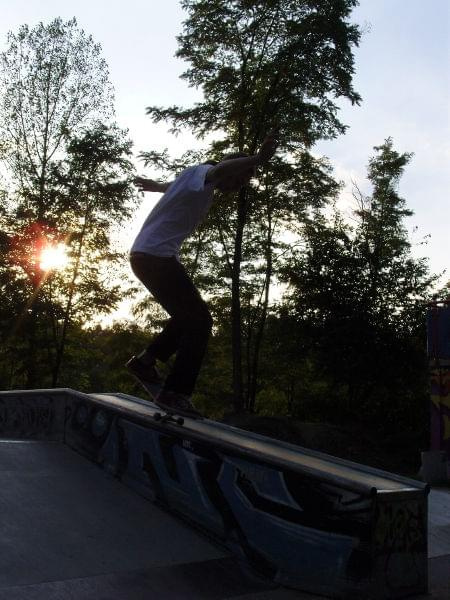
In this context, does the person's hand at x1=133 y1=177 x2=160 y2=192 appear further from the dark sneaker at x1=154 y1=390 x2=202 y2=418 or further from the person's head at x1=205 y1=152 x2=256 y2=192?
the dark sneaker at x1=154 y1=390 x2=202 y2=418

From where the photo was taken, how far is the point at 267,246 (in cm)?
1925

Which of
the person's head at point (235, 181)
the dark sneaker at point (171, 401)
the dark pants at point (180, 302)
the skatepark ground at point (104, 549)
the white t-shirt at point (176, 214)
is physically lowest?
the skatepark ground at point (104, 549)

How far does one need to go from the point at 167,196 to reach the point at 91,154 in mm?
15370

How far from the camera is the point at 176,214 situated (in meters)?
3.96

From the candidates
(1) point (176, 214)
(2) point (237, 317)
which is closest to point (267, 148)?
(1) point (176, 214)

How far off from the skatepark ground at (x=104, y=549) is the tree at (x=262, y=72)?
40.6ft

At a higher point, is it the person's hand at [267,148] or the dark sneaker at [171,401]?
the person's hand at [267,148]

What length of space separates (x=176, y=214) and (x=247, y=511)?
1.86 m

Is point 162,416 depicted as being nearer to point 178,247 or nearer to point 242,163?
point 178,247

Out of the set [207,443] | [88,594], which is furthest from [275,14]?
[88,594]

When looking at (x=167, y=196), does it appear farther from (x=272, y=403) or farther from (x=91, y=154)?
(x=272, y=403)

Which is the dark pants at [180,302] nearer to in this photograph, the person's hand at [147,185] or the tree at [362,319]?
the person's hand at [147,185]

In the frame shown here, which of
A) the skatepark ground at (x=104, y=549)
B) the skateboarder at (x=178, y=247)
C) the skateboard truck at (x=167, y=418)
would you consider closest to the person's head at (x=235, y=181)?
the skateboarder at (x=178, y=247)

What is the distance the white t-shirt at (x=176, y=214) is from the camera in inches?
154
